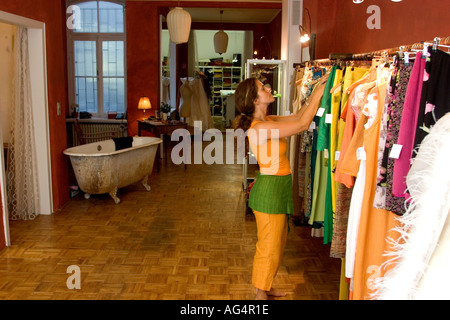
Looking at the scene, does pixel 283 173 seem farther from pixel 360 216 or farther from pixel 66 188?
pixel 66 188

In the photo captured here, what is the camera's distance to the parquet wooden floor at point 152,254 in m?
3.21

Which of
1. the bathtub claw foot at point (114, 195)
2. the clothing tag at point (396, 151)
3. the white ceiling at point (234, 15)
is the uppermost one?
the white ceiling at point (234, 15)

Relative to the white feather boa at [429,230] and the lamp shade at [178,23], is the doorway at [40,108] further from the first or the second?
the white feather boa at [429,230]

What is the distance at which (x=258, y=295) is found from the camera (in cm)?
296

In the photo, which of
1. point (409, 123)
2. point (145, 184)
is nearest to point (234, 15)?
point (145, 184)

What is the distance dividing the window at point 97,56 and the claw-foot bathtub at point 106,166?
13.3 ft

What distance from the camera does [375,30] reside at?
3.77 meters

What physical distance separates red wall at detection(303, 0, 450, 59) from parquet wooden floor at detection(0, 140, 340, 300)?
1886 mm

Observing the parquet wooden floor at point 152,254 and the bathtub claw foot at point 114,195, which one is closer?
the parquet wooden floor at point 152,254

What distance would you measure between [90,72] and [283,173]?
8017 millimetres

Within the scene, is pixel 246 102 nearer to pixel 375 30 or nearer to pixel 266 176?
pixel 266 176

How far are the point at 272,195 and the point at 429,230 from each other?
83.4 inches

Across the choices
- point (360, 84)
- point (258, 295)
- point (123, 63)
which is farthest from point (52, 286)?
point (123, 63)
